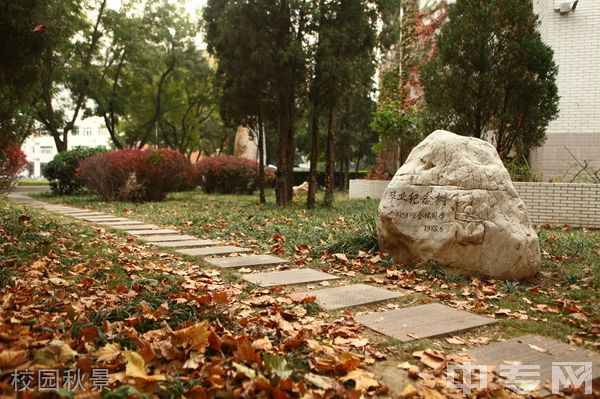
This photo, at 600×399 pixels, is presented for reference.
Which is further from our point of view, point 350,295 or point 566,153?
point 566,153

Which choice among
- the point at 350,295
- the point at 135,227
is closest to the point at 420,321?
the point at 350,295

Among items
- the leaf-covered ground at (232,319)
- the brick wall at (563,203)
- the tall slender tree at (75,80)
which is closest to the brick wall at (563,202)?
the brick wall at (563,203)

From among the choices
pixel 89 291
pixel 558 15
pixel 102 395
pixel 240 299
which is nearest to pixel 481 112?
pixel 558 15

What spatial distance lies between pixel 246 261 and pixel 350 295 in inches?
65.4

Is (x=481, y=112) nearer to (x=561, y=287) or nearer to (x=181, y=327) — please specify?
(x=561, y=287)

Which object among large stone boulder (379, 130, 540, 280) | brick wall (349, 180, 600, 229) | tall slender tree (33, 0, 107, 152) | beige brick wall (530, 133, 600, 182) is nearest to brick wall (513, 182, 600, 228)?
brick wall (349, 180, 600, 229)

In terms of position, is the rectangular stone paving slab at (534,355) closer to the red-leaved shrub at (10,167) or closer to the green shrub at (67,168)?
the red-leaved shrub at (10,167)

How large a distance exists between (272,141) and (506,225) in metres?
27.8

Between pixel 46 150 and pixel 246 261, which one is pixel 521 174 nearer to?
pixel 246 261

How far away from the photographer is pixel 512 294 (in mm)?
4238

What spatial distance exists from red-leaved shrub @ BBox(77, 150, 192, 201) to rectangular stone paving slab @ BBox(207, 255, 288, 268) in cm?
918

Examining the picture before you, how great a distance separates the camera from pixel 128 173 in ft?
45.1

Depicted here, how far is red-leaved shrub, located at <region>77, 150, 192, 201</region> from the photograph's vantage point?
1362 centimetres

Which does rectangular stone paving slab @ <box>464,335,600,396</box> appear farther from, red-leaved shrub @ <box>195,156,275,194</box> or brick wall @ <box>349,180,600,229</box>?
red-leaved shrub @ <box>195,156,275,194</box>
